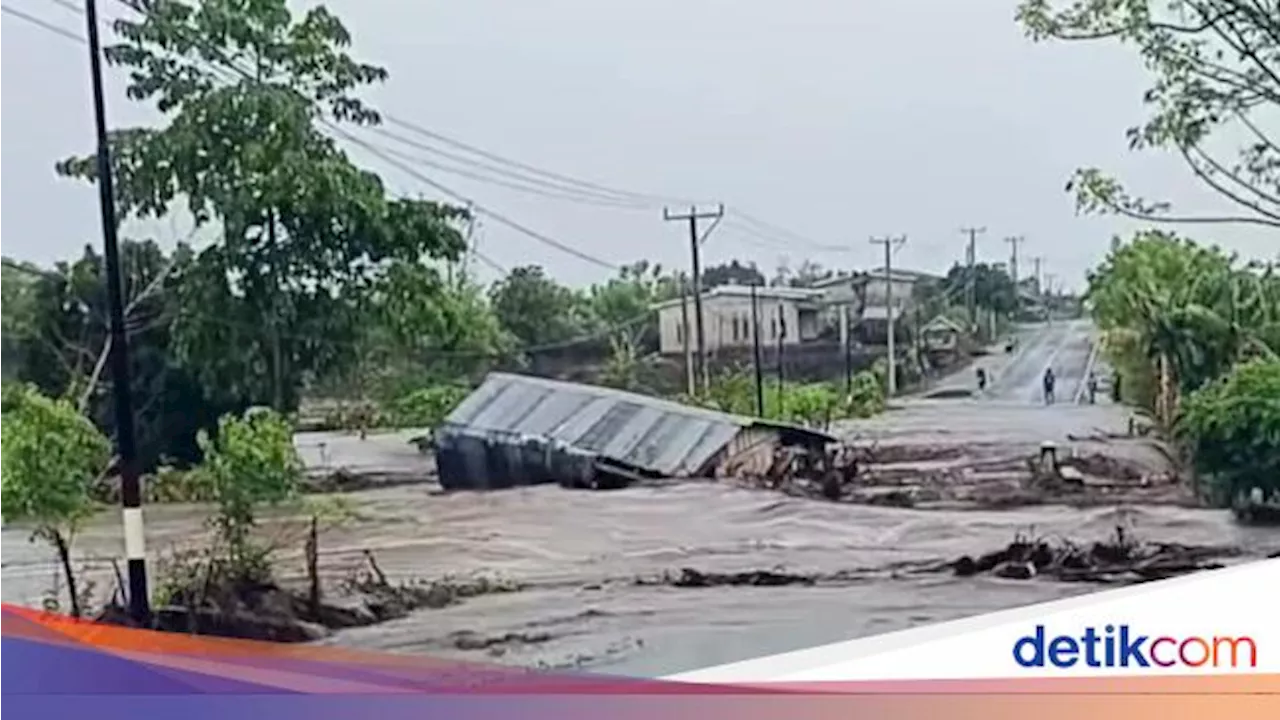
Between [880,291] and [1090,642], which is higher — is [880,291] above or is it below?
above

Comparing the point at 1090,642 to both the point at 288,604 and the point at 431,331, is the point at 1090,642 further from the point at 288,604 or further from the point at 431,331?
the point at 288,604

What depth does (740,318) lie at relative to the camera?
7.20ft

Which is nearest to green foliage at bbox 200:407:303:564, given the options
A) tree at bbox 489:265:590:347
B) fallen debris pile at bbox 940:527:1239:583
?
tree at bbox 489:265:590:347

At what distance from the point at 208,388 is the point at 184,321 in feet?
0.33

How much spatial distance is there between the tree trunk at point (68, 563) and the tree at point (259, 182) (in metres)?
0.31

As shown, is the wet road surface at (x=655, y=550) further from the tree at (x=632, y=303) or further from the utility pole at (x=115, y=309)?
the tree at (x=632, y=303)

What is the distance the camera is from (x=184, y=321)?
2170mm

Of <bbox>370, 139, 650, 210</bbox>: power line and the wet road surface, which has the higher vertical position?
<bbox>370, 139, 650, 210</bbox>: power line

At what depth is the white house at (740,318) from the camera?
219 cm

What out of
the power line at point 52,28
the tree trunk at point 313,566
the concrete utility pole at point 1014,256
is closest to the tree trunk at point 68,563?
the tree trunk at point 313,566

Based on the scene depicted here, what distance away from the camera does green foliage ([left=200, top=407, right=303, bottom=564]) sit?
7.17 ft

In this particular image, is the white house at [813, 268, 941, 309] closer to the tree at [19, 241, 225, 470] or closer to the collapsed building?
the collapsed building

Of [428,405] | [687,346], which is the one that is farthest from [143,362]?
[687,346]

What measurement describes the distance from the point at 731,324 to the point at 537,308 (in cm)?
28
